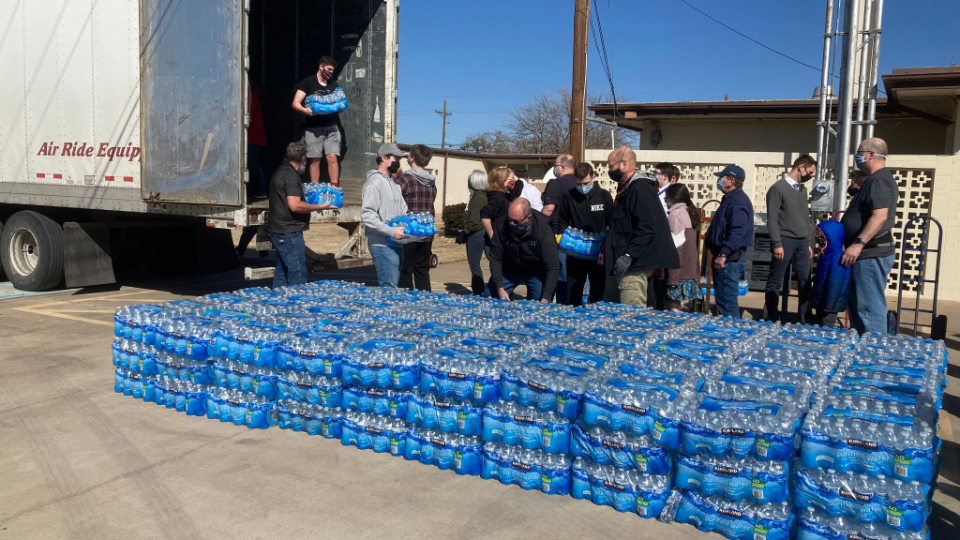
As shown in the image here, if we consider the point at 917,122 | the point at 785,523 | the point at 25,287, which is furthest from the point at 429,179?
the point at 917,122

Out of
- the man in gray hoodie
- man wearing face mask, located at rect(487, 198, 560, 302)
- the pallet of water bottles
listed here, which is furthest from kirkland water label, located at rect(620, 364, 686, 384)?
the man in gray hoodie

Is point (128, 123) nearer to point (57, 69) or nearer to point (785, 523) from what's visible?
point (57, 69)

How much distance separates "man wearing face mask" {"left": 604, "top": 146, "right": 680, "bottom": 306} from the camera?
563cm

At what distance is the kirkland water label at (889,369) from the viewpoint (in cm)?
358

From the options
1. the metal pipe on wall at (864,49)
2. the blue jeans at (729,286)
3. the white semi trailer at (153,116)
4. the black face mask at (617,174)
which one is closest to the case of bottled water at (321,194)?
the white semi trailer at (153,116)

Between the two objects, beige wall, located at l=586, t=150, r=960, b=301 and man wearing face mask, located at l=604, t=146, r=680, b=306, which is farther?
beige wall, located at l=586, t=150, r=960, b=301

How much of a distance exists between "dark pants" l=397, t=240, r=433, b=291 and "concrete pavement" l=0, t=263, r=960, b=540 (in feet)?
9.92

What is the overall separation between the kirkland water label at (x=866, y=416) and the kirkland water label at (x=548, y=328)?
1689 mm

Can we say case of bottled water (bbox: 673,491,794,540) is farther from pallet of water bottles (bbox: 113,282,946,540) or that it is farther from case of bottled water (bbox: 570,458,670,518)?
case of bottled water (bbox: 570,458,670,518)

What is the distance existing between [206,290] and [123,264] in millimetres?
1213

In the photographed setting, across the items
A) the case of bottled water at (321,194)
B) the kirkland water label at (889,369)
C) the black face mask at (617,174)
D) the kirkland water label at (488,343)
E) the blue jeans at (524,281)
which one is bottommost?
the kirkland water label at (488,343)

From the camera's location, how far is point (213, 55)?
747 centimetres

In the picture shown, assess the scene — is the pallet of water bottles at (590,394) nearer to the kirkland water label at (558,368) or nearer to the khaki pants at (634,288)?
the kirkland water label at (558,368)

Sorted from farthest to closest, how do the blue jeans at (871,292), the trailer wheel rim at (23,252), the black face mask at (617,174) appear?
1. the trailer wheel rim at (23,252)
2. the black face mask at (617,174)
3. the blue jeans at (871,292)
